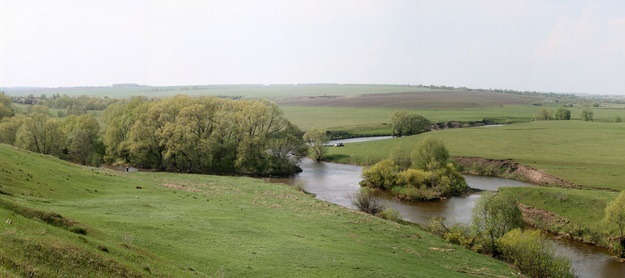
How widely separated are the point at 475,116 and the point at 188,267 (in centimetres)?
15901

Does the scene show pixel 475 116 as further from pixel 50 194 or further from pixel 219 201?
pixel 50 194

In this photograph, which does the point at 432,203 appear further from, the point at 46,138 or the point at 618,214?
the point at 46,138

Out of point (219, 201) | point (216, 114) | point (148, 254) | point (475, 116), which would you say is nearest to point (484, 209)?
point (219, 201)

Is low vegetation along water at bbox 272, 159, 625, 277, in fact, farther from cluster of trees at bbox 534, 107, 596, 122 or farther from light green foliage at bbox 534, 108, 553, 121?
cluster of trees at bbox 534, 107, 596, 122

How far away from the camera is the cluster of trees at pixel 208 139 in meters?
73.6

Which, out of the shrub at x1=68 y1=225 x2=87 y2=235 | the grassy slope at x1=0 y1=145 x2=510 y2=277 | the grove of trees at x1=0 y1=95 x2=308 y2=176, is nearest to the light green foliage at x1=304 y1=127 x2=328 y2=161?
the grove of trees at x1=0 y1=95 x2=308 y2=176

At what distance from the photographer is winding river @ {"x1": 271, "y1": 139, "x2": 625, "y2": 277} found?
36.3m

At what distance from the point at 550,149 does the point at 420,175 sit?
44473mm

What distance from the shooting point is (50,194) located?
1139 inches

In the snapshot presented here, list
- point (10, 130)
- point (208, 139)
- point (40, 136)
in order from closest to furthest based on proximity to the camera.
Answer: point (40, 136), point (10, 130), point (208, 139)

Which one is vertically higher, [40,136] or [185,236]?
[40,136]

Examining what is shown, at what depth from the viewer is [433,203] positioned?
57188mm

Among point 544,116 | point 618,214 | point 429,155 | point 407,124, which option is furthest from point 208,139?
point 544,116

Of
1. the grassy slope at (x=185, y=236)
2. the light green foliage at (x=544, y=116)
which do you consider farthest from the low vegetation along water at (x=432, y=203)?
the light green foliage at (x=544, y=116)
